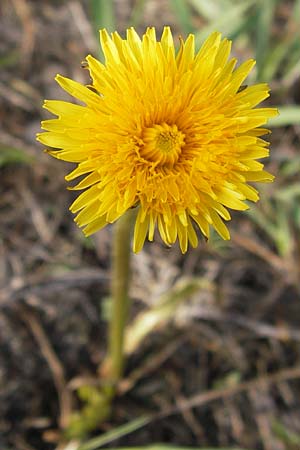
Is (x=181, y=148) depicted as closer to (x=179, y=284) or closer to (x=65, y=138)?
(x=65, y=138)

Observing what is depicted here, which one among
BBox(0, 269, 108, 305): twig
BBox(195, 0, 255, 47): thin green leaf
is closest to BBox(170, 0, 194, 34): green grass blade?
BBox(195, 0, 255, 47): thin green leaf

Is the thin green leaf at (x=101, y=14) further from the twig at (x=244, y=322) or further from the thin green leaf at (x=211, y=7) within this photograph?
the twig at (x=244, y=322)

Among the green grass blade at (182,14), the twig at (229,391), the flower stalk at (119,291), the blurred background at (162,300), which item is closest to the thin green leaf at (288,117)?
the blurred background at (162,300)

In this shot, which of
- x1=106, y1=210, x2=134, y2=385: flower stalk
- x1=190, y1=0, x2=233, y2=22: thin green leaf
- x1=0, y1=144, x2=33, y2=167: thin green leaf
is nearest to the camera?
x1=106, y1=210, x2=134, y2=385: flower stalk

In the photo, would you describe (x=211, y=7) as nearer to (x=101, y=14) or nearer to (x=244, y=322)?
(x=101, y=14)

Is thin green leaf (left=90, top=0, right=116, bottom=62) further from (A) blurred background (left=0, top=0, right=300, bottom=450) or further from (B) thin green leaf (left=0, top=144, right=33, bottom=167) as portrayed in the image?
(B) thin green leaf (left=0, top=144, right=33, bottom=167)

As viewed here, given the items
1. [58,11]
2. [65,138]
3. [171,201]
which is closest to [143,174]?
[171,201]

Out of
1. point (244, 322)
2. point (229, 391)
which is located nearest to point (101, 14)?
point (244, 322)

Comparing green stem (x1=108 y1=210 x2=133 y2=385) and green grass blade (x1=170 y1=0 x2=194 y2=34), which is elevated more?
green grass blade (x1=170 y1=0 x2=194 y2=34)
